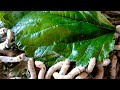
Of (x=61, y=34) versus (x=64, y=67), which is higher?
(x=61, y=34)

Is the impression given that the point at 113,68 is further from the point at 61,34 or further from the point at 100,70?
the point at 61,34

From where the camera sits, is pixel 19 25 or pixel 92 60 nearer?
pixel 92 60

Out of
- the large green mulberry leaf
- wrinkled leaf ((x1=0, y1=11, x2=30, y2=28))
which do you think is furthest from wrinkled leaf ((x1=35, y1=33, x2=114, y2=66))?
Result: wrinkled leaf ((x1=0, y1=11, x2=30, y2=28))

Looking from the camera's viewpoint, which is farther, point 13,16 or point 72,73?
point 13,16

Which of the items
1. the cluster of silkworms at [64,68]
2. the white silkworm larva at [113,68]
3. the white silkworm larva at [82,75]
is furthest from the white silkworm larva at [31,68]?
the white silkworm larva at [113,68]

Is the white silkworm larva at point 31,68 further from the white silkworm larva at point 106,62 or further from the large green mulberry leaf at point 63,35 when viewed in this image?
the white silkworm larva at point 106,62

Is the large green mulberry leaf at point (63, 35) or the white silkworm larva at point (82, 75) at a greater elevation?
the large green mulberry leaf at point (63, 35)

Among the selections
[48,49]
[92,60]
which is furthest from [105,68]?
[48,49]

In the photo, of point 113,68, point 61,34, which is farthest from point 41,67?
point 113,68
